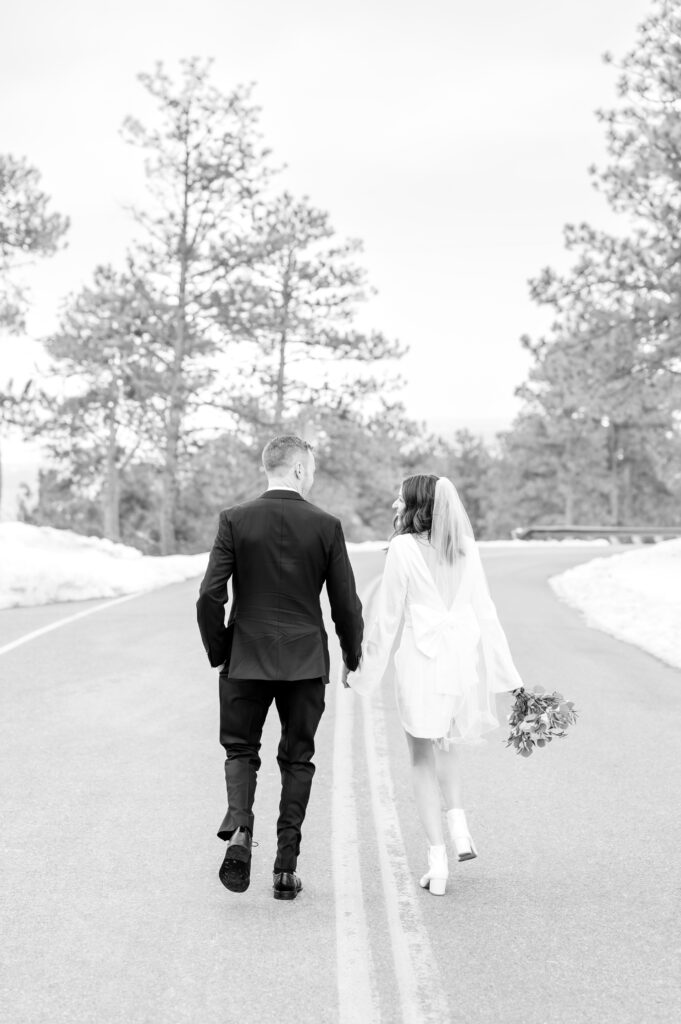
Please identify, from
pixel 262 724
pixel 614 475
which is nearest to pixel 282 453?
A: pixel 262 724

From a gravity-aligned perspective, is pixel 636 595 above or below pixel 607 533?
below

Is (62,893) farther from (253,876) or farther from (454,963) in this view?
(454,963)

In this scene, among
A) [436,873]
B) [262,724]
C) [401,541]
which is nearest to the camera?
[436,873]

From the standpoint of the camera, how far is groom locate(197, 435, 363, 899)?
527 centimetres

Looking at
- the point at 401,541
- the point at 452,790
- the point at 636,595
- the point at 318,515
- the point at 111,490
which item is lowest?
the point at 636,595

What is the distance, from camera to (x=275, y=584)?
17.5ft

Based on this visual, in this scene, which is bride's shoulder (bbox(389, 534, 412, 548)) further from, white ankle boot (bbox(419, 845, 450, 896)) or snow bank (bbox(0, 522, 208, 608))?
snow bank (bbox(0, 522, 208, 608))

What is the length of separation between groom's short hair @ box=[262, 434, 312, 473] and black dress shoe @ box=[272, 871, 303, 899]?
1.77 metres

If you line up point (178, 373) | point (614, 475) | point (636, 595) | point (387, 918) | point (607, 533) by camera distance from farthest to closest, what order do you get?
point (614, 475), point (607, 533), point (178, 373), point (636, 595), point (387, 918)

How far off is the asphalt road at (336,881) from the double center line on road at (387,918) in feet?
0.04

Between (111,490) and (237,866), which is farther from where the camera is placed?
(111,490)

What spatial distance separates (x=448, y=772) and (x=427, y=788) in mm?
189

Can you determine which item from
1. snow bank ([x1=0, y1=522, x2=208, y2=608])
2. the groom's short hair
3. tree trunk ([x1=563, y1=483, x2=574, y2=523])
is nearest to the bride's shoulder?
the groom's short hair

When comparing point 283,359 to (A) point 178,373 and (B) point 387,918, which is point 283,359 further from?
(B) point 387,918
